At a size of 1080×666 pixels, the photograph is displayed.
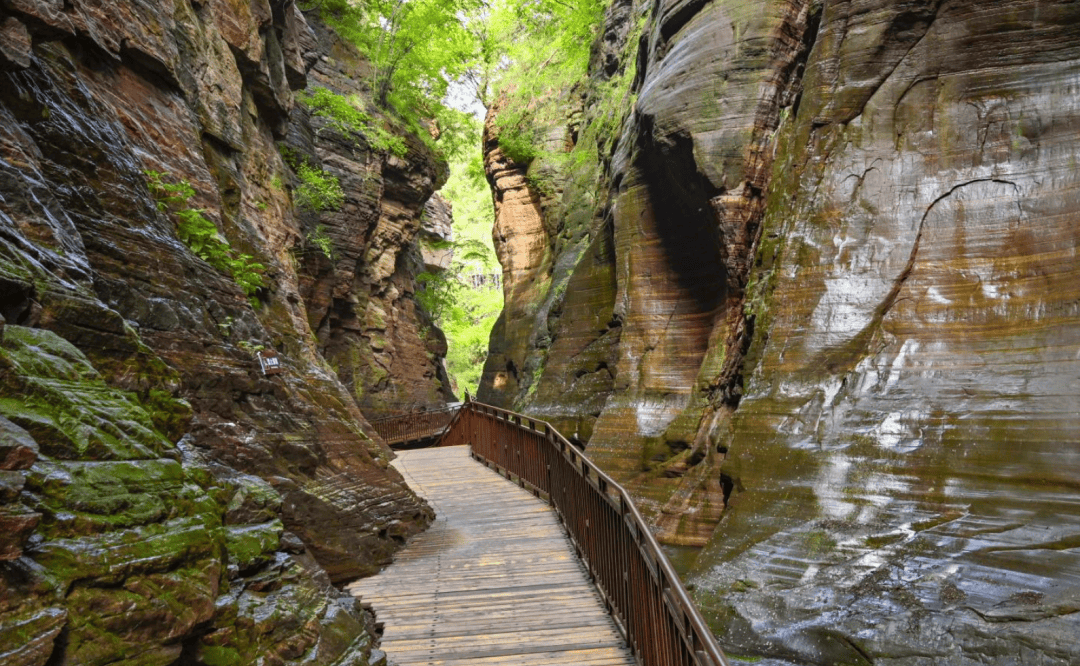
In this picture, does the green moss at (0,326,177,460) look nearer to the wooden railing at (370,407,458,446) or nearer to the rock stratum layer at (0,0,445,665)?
the rock stratum layer at (0,0,445,665)

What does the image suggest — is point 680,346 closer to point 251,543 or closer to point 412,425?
point 251,543

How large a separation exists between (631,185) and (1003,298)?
8.44 metres

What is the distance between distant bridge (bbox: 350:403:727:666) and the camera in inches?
162

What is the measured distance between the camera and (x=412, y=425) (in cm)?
2400

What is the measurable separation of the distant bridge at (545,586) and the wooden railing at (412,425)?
13.1 meters

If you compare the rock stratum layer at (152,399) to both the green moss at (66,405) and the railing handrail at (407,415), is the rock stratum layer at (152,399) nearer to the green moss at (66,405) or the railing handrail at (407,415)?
the green moss at (66,405)

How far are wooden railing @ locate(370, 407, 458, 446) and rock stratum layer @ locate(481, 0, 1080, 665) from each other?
10846 mm

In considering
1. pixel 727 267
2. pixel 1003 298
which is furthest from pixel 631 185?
pixel 1003 298

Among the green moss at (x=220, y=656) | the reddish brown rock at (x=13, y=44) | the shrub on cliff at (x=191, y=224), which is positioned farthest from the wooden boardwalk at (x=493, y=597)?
the reddish brown rock at (x=13, y=44)

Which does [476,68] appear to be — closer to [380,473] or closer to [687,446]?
[687,446]

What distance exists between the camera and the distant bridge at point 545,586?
4121 mm

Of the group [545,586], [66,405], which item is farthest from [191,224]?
[545,586]

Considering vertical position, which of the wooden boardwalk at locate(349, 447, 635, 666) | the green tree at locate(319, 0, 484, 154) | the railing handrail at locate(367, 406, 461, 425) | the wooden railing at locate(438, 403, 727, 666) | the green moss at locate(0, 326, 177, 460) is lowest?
the wooden boardwalk at locate(349, 447, 635, 666)

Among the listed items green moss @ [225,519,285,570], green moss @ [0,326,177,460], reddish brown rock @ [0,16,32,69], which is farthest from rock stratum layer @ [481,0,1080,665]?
reddish brown rock @ [0,16,32,69]
